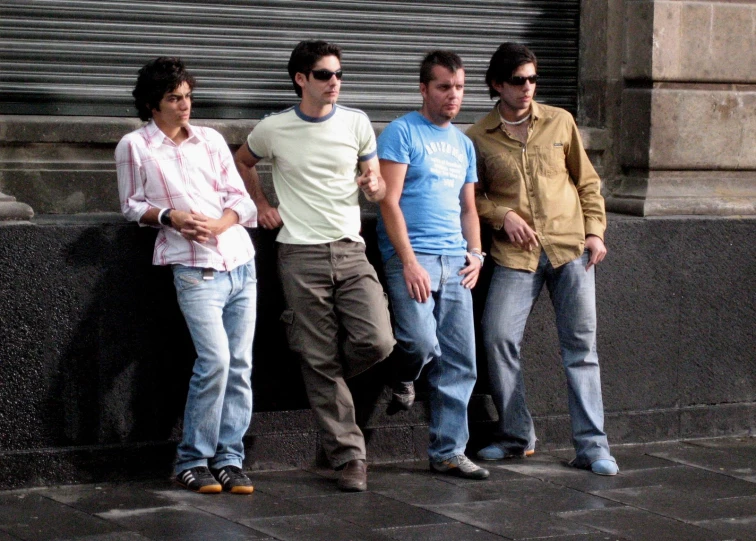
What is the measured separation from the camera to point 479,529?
5297 mm

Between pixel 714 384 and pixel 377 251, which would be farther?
pixel 714 384

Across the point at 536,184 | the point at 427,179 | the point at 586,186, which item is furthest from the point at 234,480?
the point at 586,186

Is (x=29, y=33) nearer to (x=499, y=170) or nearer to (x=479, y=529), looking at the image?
(x=499, y=170)

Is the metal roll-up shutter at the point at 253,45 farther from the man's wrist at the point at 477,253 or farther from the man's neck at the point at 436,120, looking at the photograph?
the man's wrist at the point at 477,253

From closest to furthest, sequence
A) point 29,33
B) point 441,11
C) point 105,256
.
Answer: point 105,256
point 29,33
point 441,11

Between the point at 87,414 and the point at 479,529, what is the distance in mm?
1902

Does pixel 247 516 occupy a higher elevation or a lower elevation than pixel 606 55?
lower

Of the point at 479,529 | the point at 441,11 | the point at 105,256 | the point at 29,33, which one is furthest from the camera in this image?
the point at 441,11

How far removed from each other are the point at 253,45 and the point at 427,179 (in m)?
1.42

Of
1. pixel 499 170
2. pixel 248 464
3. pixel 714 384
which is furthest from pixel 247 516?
pixel 714 384

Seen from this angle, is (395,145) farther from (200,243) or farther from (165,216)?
(165,216)

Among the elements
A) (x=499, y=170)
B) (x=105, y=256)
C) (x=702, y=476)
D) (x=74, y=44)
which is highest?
(x=74, y=44)

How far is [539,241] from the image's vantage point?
21.0 ft

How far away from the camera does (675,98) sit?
741cm
